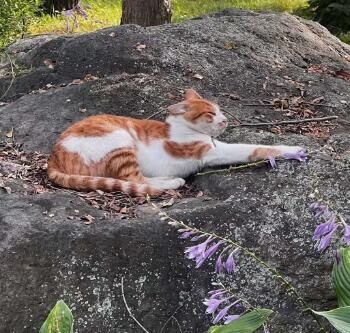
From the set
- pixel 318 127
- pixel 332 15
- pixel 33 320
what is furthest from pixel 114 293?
pixel 332 15

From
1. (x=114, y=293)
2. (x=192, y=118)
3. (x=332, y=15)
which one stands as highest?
(x=192, y=118)

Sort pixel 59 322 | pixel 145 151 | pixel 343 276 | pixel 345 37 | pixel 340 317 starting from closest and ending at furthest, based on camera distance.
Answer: pixel 340 317
pixel 59 322
pixel 343 276
pixel 145 151
pixel 345 37

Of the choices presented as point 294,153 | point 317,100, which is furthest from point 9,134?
point 317,100

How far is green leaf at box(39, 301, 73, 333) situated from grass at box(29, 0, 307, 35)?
974 centimetres

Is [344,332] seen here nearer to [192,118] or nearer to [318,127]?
[192,118]

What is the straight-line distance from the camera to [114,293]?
12.2 ft

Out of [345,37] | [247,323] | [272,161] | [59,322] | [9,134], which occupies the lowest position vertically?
[345,37]

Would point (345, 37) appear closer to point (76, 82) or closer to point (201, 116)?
point (76, 82)

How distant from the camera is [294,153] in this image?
4348mm

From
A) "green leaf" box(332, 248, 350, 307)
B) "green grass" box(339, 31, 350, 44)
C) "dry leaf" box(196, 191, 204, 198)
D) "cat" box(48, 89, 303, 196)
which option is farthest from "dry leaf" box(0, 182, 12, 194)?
"green grass" box(339, 31, 350, 44)

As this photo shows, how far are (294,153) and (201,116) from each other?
90cm

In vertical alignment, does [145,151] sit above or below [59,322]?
below

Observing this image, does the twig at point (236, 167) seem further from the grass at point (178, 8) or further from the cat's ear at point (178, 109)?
the grass at point (178, 8)

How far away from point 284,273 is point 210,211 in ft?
1.94
